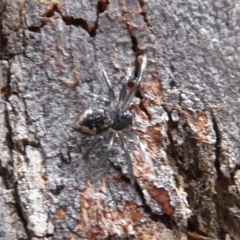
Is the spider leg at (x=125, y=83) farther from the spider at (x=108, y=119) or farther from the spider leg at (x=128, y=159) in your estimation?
the spider leg at (x=128, y=159)

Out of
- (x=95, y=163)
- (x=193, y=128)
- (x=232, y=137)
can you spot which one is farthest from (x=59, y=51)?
(x=232, y=137)

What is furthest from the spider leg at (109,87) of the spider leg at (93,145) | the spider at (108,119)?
the spider leg at (93,145)

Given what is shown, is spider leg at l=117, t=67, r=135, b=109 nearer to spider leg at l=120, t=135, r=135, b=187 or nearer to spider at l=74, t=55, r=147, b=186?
spider at l=74, t=55, r=147, b=186

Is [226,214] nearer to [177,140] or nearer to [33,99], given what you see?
[177,140]

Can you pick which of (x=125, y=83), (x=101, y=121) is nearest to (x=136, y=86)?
(x=125, y=83)

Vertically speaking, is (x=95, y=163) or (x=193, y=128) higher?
(x=193, y=128)

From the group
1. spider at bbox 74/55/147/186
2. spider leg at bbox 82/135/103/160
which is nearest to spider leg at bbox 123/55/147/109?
spider at bbox 74/55/147/186
